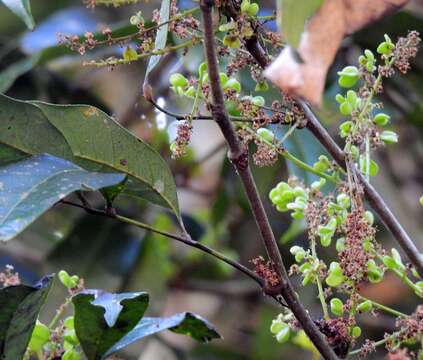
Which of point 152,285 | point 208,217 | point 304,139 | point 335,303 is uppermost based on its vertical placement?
point 208,217

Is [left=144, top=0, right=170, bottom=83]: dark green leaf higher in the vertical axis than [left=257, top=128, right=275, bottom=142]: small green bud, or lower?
higher

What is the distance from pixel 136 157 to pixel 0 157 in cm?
11

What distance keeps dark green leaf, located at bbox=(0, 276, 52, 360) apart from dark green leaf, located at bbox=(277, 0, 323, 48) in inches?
11.9

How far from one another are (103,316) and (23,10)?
0.87 ft

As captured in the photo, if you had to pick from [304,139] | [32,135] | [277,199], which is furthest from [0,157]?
[304,139]

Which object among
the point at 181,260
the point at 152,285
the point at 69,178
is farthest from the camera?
the point at 181,260

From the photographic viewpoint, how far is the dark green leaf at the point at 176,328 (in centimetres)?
75

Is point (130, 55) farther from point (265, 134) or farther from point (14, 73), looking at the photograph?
point (14, 73)

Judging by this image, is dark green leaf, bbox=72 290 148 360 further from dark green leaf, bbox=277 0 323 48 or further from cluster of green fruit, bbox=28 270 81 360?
dark green leaf, bbox=277 0 323 48

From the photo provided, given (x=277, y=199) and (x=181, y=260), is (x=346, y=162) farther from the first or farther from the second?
(x=181, y=260)

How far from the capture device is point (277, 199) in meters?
0.72

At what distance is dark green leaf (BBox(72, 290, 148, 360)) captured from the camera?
2.30 feet

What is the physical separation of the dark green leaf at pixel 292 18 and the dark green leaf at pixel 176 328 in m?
0.32

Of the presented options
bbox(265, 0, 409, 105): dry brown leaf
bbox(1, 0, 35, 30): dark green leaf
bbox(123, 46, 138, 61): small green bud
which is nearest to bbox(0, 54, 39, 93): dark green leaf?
bbox(1, 0, 35, 30): dark green leaf
